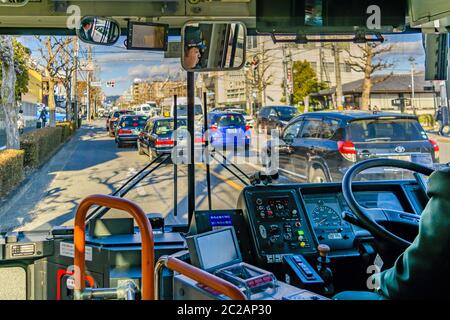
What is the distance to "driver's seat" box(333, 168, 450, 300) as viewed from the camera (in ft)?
5.25

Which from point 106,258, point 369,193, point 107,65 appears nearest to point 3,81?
point 107,65

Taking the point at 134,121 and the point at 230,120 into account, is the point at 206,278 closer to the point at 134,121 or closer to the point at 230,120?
the point at 230,120

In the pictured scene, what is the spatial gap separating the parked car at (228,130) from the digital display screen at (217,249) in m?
0.77

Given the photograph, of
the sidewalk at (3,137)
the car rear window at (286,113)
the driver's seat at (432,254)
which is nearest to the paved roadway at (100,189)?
the sidewalk at (3,137)

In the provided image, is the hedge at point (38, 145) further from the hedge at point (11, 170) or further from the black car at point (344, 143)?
the black car at point (344, 143)

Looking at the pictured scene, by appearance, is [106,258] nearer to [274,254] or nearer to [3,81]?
[274,254]

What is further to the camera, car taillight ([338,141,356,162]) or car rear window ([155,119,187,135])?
car taillight ([338,141,356,162])

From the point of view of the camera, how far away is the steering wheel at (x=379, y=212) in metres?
2.40

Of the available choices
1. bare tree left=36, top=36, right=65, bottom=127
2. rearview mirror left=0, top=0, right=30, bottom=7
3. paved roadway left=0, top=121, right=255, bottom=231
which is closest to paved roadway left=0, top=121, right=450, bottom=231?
paved roadway left=0, top=121, right=255, bottom=231

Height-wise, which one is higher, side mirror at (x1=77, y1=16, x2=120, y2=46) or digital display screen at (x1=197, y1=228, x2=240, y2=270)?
side mirror at (x1=77, y1=16, x2=120, y2=46)

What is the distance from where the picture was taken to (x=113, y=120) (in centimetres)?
376

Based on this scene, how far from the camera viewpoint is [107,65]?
9.21 ft

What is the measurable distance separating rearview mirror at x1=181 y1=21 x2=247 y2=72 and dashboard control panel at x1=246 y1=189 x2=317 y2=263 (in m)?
0.82

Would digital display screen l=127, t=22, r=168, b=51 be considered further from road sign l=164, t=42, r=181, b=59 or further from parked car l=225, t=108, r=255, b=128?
parked car l=225, t=108, r=255, b=128
